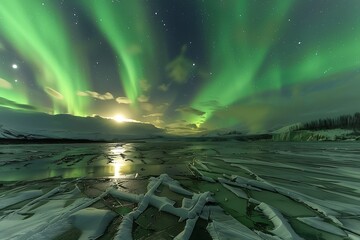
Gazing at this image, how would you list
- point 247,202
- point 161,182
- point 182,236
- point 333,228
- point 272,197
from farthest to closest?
point 161,182, point 272,197, point 247,202, point 333,228, point 182,236

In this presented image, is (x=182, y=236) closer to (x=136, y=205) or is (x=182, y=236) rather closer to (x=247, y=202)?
(x=136, y=205)

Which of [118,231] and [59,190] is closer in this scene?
[118,231]

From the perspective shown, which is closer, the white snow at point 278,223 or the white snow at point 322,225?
the white snow at point 278,223

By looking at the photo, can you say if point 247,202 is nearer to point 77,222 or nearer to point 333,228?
point 333,228

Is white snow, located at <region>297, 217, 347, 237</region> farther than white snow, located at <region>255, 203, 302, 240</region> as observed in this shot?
Yes

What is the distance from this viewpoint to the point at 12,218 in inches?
233

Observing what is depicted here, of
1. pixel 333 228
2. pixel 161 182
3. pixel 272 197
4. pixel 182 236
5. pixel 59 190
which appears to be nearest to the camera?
pixel 182 236

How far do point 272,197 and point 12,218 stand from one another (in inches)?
326

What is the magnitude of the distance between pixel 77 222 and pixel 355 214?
7.68 meters

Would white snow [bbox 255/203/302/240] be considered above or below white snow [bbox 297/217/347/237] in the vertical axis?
above

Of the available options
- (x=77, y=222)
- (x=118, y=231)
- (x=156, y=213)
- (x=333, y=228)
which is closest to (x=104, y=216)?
(x=77, y=222)

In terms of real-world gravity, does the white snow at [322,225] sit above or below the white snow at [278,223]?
below

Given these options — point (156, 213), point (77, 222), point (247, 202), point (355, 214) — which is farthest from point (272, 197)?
point (77, 222)

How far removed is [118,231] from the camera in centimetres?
494
